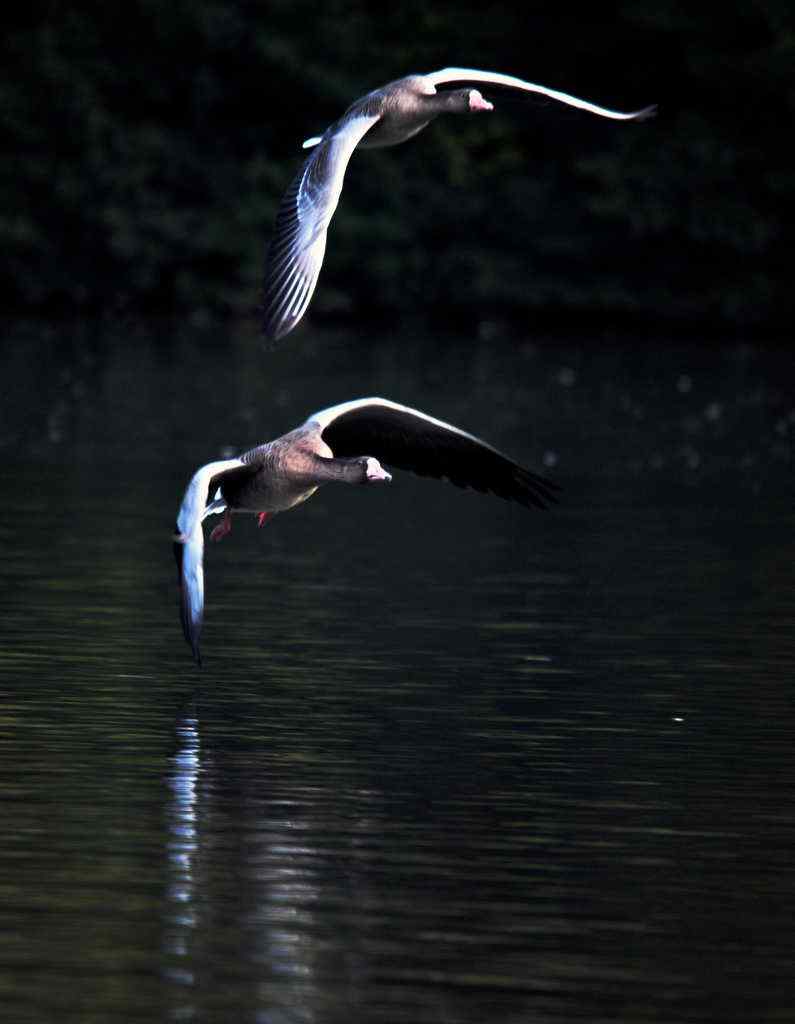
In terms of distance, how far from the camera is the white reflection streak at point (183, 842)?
10203 mm

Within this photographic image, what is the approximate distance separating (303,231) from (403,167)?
51.6 m

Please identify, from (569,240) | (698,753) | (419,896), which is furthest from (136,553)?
(569,240)

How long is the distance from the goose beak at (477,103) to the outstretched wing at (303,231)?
0.51 meters

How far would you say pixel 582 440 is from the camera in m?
33.9

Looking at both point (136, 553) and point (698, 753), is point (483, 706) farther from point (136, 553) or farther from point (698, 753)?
point (136, 553)

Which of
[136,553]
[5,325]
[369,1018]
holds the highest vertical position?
[5,325]

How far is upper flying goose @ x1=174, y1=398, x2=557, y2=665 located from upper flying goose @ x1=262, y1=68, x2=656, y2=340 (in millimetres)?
890

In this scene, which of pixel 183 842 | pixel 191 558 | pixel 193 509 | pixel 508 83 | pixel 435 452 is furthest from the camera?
pixel 435 452

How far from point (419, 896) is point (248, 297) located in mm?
53001

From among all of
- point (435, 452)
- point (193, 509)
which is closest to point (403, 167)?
point (435, 452)

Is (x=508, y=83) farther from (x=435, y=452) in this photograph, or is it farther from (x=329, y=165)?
(x=435, y=452)

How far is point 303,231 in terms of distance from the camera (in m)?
14.3

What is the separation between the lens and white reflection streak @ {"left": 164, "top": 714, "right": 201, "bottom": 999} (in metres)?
10.2

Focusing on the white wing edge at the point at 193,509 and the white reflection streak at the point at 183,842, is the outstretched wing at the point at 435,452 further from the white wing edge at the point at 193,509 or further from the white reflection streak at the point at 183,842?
the white reflection streak at the point at 183,842
